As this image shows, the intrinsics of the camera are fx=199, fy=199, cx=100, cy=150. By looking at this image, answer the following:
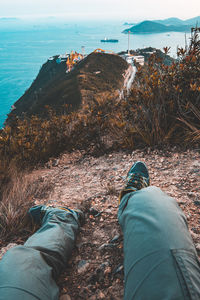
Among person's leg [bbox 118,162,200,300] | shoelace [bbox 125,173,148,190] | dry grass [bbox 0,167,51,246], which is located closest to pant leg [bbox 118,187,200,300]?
person's leg [bbox 118,162,200,300]

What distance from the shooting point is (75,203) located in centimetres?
205

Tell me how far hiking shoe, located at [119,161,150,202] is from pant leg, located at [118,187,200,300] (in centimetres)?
47

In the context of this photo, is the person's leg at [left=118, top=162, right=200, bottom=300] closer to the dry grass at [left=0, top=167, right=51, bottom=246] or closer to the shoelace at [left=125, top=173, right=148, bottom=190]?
the shoelace at [left=125, top=173, right=148, bottom=190]

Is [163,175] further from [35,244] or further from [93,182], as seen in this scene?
[35,244]

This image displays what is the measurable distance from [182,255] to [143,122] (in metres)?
2.31

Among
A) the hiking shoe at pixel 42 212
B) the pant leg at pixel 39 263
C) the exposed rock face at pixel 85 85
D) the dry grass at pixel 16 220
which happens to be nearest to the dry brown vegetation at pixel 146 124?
the dry grass at pixel 16 220

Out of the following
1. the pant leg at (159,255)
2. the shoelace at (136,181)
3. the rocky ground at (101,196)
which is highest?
the pant leg at (159,255)

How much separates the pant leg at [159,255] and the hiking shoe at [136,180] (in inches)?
18.4

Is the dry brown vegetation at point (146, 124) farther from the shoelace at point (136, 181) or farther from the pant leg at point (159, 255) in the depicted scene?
the pant leg at point (159, 255)

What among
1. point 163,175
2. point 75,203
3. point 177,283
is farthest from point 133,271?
point 163,175

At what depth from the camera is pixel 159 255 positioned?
34.8 inches

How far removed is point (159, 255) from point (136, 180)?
3.44 ft

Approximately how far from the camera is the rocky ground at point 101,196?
1240 millimetres

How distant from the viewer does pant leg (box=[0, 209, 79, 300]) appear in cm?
95
